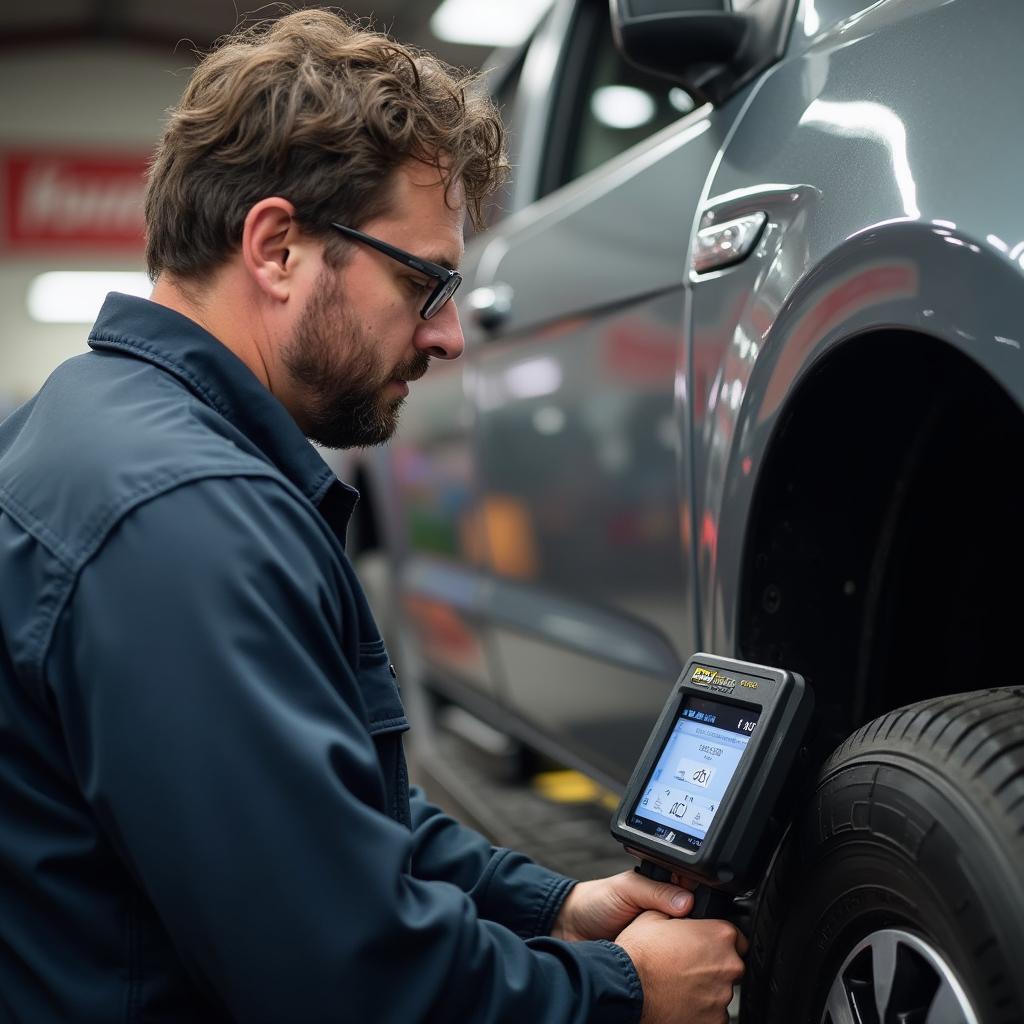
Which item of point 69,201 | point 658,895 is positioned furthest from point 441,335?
point 69,201

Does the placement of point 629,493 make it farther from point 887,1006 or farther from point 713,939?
point 887,1006

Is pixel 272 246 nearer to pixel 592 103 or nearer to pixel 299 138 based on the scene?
pixel 299 138

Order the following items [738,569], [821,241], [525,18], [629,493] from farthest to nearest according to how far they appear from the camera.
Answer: [525,18] < [629,493] < [738,569] < [821,241]

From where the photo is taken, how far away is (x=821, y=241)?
1093 millimetres

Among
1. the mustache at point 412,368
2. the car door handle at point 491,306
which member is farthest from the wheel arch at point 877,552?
the car door handle at point 491,306

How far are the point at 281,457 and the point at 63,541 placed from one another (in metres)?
0.24

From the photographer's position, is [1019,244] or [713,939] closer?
[1019,244]

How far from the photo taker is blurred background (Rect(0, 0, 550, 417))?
1106 cm

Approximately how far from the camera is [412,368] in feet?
3.97

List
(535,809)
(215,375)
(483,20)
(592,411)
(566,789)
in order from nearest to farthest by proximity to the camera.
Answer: (215,375), (592,411), (535,809), (566,789), (483,20)

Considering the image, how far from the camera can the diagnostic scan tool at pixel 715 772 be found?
3.38 feet

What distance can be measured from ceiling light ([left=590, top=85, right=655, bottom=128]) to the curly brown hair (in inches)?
38.2

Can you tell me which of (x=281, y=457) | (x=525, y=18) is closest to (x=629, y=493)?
(x=281, y=457)

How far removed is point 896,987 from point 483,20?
9.14m
